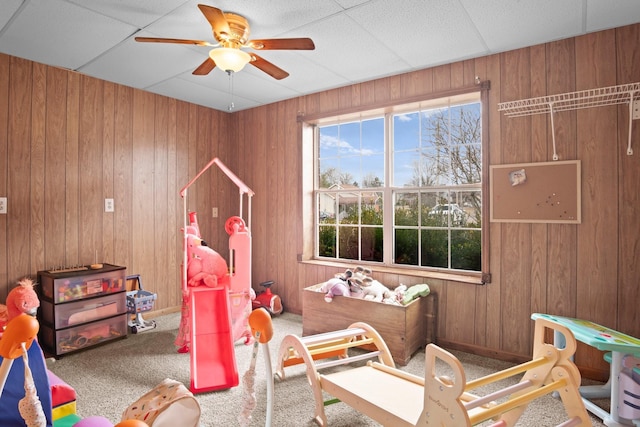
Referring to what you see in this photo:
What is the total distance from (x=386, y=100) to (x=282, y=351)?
2.33 metres

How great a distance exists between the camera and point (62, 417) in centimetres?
159

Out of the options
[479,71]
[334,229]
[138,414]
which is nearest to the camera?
[138,414]

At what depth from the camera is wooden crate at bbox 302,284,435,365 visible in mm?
2654

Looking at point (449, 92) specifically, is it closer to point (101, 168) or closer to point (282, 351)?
point (282, 351)

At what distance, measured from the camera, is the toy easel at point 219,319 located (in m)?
2.32

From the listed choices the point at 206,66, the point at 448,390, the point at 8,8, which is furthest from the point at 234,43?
the point at 448,390

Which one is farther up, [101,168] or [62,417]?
[101,168]

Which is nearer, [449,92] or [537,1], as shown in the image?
[537,1]

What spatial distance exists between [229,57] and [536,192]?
2286 mm

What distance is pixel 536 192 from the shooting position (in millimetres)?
2594

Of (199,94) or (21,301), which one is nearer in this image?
(21,301)

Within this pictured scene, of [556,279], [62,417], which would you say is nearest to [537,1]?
[556,279]

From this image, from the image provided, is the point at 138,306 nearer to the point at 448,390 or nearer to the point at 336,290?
the point at 336,290

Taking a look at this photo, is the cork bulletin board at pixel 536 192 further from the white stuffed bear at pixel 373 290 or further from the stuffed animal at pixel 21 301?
the stuffed animal at pixel 21 301
